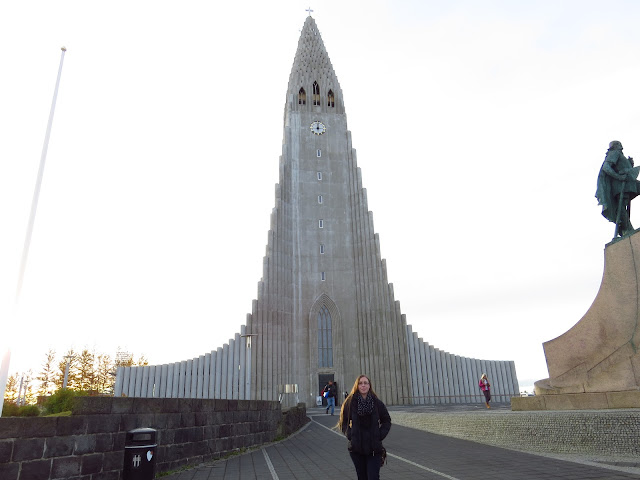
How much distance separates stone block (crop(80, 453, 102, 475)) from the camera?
6336mm

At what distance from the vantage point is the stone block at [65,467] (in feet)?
19.4

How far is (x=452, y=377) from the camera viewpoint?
39.2 meters

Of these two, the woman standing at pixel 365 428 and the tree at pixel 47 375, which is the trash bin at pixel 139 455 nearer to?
the woman standing at pixel 365 428

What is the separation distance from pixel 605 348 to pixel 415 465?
5282mm

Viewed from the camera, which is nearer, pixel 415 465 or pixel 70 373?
pixel 415 465

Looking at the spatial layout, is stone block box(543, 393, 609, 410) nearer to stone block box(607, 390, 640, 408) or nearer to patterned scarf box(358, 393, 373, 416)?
stone block box(607, 390, 640, 408)

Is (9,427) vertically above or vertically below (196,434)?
above

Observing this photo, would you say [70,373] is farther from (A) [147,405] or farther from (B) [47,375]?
(A) [147,405]

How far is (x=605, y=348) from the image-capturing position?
33.1 ft

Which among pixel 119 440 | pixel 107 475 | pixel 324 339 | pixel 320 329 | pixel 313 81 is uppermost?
pixel 313 81

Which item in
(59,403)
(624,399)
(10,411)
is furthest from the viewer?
(59,403)

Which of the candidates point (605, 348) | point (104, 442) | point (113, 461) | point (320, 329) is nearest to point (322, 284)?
point (320, 329)

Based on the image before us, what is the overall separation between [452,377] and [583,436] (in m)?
32.8

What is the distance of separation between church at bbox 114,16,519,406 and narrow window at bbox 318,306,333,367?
87 millimetres
